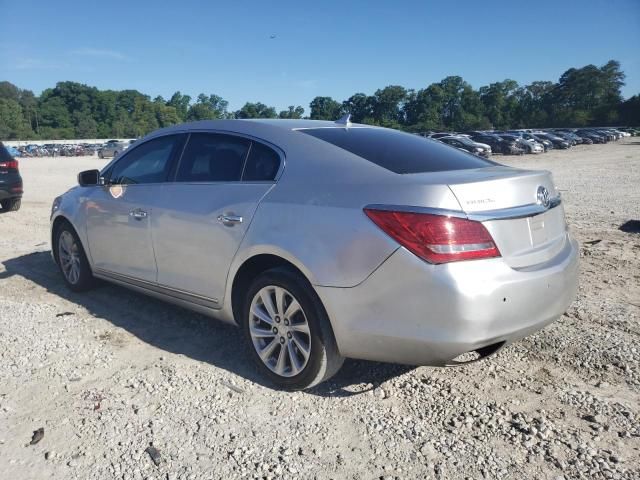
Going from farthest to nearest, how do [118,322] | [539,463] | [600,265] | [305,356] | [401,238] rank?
[600,265] < [118,322] < [305,356] < [401,238] < [539,463]

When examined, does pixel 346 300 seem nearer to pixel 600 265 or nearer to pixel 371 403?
pixel 371 403

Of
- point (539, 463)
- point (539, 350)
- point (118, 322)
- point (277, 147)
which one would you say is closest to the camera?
point (539, 463)

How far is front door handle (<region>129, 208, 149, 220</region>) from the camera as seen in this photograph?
164 inches

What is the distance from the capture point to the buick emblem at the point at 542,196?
302 centimetres

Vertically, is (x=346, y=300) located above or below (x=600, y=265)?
above

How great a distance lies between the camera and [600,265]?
5.79m

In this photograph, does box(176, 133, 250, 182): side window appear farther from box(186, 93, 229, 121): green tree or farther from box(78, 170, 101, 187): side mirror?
box(186, 93, 229, 121): green tree

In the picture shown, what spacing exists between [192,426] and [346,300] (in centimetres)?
109

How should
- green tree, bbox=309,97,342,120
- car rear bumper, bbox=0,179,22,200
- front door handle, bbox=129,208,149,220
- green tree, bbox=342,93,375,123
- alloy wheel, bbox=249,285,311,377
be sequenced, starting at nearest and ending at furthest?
alloy wheel, bbox=249,285,311,377
front door handle, bbox=129,208,149,220
car rear bumper, bbox=0,179,22,200
green tree, bbox=309,97,342,120
green tree, bbox=342,93,375,123

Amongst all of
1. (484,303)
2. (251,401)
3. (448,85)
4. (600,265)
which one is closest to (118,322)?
(251,401)

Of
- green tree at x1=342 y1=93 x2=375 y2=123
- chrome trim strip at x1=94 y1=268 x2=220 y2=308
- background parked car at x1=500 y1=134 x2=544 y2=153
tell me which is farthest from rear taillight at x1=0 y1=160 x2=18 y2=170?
green tree at x1=342 y1=93 x2=375 y2=123

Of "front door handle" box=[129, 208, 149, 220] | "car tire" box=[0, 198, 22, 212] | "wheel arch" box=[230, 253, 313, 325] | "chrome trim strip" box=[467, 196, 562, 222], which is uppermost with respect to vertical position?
"chrome trim strip" box=[467, 196, 562, 222]

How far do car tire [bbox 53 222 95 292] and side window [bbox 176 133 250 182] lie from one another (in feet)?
5.64

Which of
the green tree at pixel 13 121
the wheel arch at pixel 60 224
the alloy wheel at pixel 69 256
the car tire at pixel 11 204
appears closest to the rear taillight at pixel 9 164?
the car tire at pixel 11 204
